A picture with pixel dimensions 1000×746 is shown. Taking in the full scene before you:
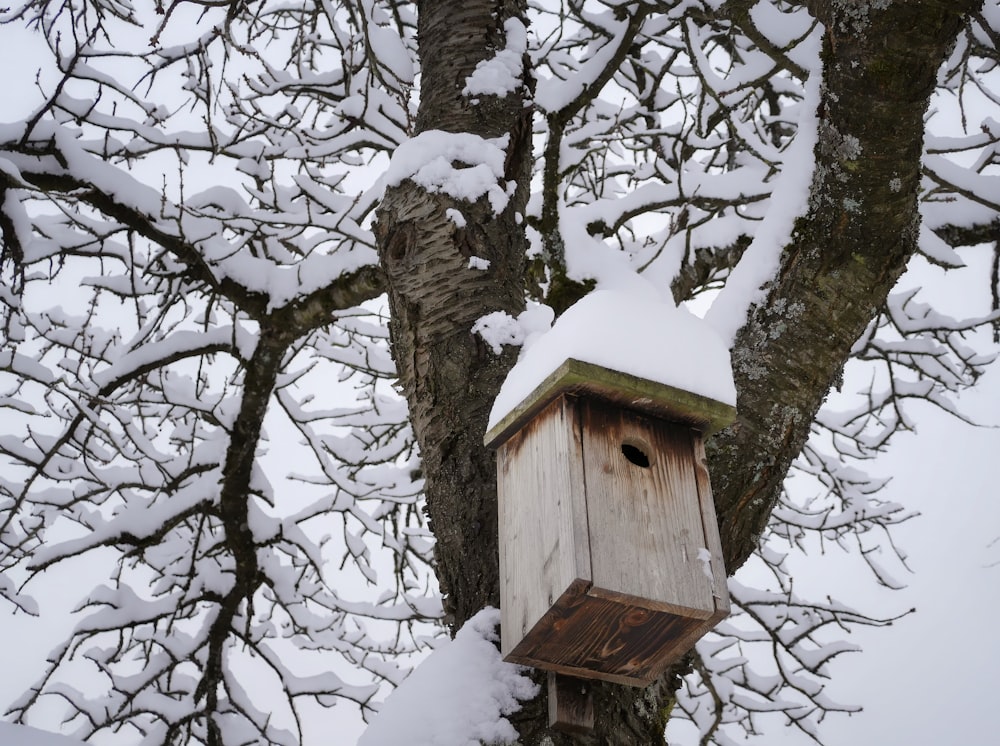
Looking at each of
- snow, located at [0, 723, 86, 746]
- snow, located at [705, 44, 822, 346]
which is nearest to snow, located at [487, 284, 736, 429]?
snow, located at [705, 44, 822, 346]

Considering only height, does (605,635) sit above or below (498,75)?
below

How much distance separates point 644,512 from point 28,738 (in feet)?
3.34

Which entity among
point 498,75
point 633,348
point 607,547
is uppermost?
point 498,75

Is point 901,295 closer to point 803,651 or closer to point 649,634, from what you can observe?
point 803,651

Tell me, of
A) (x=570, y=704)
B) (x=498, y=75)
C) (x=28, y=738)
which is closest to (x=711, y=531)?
(x=570, y=704)

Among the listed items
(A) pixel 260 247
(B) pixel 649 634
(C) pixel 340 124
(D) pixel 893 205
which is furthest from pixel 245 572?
(D) pixel 893 205

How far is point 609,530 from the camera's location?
1409mm

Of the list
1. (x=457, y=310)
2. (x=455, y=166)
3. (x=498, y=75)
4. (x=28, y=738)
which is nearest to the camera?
(x=28, y=738)

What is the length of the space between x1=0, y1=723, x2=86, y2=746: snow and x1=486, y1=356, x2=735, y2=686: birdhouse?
28.1 inches

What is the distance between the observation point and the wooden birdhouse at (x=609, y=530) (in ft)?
4.50

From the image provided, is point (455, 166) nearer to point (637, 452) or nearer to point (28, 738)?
point (637, 452)

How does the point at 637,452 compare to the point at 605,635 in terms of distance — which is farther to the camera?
the point at 637,452

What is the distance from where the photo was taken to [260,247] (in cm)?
384

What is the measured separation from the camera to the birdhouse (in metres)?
1.37
